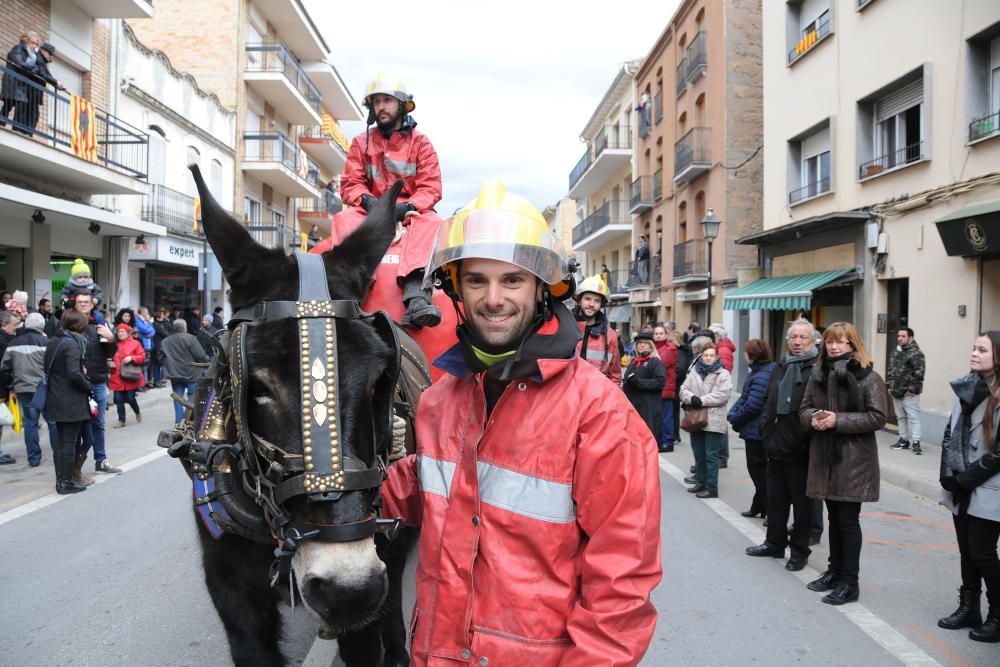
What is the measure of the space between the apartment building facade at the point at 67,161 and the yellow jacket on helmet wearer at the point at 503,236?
12479 millimetres

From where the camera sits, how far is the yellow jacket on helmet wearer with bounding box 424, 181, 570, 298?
199 cm

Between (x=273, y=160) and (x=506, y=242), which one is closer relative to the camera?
(x=506, y=242)

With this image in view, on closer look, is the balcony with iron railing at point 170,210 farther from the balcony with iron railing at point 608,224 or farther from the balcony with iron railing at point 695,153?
the balcony with iron railing at point 608,224

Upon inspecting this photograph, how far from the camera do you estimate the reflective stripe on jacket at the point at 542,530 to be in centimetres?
174

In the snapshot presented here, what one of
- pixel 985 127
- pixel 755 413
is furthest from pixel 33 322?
pixel 985 127

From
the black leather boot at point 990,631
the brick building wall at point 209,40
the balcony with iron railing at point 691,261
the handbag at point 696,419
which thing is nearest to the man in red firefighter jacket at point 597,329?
the handbag at point 696,419

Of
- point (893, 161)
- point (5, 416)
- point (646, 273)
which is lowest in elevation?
point (5, 416)

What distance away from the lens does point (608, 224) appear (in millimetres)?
37125

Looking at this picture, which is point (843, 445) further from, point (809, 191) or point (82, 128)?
point (82, 128)

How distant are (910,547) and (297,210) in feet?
102

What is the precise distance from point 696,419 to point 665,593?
9.78 ft

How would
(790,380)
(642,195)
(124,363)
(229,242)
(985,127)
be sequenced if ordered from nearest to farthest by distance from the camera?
1. (229,242)
2. (790,380)
3. (985,127)
4. (124,363)
5. (642,195)

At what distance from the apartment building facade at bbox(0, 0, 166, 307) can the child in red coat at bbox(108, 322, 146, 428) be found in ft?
10.0

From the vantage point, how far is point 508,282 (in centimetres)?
206
